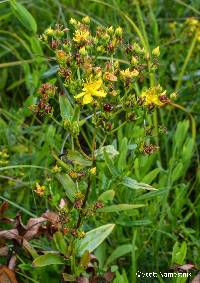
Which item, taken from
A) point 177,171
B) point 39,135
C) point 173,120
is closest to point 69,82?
point 177,171

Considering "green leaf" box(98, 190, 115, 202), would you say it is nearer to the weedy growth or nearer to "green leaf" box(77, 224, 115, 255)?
the weedy growth

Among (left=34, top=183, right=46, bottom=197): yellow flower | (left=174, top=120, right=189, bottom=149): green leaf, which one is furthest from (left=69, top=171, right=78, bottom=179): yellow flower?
(left=174, top=120, right=189, bottom=149): green leaf

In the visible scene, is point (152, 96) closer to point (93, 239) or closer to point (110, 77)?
point (110, 77)

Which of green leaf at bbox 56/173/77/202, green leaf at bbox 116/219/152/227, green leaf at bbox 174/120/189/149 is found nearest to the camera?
green leaf at bbox 56/173/77/202

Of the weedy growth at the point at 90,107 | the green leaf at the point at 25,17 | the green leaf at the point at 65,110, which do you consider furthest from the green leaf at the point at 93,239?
the green leaf at the point at 25,17

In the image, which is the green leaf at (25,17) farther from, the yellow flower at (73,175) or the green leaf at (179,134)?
the yellow flower at (73,175)
